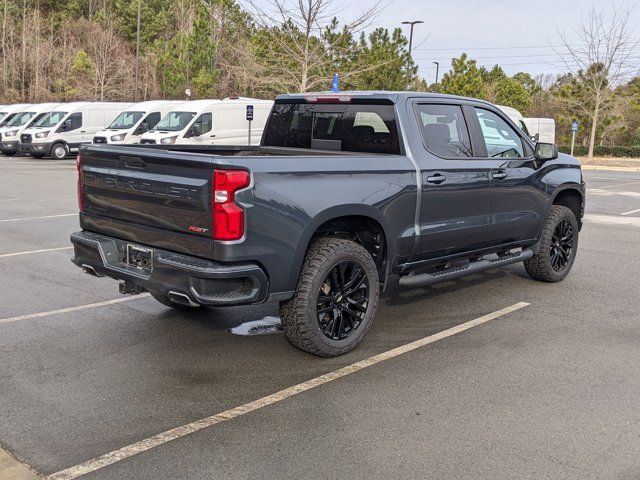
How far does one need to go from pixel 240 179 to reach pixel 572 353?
2.83 meters

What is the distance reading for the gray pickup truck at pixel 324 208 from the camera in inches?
166

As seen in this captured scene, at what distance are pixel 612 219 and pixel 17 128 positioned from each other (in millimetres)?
23746

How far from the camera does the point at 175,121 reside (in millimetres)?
23156

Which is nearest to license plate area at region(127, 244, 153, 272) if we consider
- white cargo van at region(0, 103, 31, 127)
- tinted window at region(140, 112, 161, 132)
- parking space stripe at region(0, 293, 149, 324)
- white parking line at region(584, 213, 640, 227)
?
parking space stripe at region(0, 293, 149, 324)

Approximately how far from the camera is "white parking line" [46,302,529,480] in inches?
130

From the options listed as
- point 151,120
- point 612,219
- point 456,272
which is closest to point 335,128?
point 456,272

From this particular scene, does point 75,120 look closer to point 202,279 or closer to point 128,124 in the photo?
point 128,124

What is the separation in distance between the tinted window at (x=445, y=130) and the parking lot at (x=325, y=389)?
1.45m

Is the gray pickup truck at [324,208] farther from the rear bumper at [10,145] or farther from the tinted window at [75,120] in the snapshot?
the rear bumper at [10,145]

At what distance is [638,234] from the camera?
11.0 m

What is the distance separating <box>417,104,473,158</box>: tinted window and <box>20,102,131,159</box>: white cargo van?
23.0 meters

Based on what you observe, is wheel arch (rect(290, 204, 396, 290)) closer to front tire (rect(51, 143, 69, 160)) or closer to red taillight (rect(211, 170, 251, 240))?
red taillight (rect(211, 170, 251, 240))

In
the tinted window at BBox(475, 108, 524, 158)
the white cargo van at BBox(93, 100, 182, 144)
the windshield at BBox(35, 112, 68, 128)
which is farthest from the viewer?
the windshield at BBox(35, 112, 68, 128)

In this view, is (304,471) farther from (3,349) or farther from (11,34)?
(11,34)
